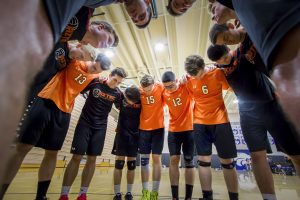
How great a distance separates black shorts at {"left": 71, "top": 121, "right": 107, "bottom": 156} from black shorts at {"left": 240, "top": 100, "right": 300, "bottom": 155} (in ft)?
6.17

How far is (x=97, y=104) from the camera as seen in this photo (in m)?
2.89

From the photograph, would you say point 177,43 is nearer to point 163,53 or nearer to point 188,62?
point 163,53

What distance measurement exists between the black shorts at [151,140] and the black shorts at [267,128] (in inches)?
54.3

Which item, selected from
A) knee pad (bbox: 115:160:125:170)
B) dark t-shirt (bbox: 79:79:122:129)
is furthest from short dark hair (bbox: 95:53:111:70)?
knee pad (bbox: 115:160:125:170)

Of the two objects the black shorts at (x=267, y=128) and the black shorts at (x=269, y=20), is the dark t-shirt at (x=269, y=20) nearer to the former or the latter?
the black shorts at (x=269, y=20)

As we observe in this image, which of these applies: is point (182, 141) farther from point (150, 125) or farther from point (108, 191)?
point (108, 191)

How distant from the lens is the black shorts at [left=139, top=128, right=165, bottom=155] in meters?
3.12

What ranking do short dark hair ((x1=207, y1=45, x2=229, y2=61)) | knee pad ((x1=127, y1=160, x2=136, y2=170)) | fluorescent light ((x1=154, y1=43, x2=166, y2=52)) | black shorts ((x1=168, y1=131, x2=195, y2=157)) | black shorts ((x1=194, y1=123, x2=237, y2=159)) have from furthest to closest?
fluorescent light ((x1=154, y1=43, x2=166, y2=52))
knee pad ((x1=127, y1=160, x2=136, y2=170))
black shorts ((x1=168, y1=131, x2=195, y2=157))
black shorts ((x1=194, y1=123, x2=237, y2=159))
short dark hair ((x1=207, y1=45, x2=229, y2=61))

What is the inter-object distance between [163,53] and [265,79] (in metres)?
5.48

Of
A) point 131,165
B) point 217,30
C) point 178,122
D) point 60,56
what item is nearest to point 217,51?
point 217,30

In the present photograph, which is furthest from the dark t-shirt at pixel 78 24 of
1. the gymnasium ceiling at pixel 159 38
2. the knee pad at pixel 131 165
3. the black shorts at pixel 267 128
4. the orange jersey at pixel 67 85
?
the gymnasium ceiling at pixel 159 38

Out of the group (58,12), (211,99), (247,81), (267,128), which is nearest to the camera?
(58,12)

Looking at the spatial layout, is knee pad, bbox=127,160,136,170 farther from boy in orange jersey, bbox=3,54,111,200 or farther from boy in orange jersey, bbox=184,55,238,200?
boy in orange jersey, bbox=3,54,111,200

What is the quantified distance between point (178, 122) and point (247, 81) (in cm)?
127
